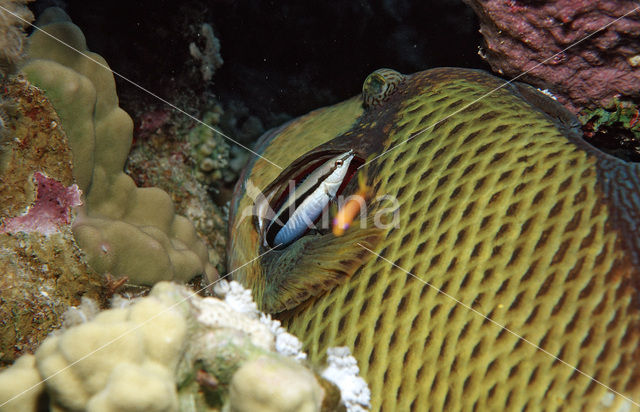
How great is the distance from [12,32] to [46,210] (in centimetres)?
88

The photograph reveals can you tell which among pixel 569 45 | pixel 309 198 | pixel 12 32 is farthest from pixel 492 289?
pixel 12 32

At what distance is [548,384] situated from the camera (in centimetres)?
153

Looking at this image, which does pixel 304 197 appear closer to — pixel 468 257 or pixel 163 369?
pixel 468 257

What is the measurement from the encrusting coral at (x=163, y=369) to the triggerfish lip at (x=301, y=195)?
1085mm

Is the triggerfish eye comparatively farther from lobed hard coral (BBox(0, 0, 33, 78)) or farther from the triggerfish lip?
lobed hard coral (BBox(0, 0, 33, 78))

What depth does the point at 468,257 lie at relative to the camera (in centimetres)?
176

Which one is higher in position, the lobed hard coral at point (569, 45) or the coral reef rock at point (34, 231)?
the lobed hard coral at point (569, 45)

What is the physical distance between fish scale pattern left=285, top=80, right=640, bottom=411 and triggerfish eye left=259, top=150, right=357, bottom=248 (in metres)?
0.30

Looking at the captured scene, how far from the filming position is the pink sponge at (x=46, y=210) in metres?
1.85

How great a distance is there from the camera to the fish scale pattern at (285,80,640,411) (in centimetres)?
155

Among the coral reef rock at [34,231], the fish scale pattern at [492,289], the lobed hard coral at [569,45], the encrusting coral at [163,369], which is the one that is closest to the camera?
the encrusting coral at [163,369]

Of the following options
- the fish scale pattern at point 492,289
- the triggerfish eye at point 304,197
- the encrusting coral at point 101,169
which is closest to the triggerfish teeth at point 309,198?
the triggerfish eye at point 304,197

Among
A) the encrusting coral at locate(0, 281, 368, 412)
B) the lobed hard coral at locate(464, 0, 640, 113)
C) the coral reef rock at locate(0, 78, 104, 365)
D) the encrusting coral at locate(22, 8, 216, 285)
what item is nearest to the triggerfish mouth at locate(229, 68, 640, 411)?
the lobed hard coral at locate(464, 0, 640, 113)

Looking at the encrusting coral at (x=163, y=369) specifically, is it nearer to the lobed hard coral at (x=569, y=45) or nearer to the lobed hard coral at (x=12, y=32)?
the lobed hard coral at (x=12, y=32)
